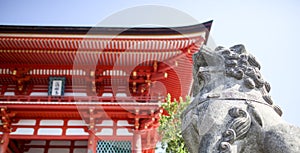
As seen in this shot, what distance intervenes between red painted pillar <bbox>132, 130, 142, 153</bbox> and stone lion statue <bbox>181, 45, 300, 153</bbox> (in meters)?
8.67

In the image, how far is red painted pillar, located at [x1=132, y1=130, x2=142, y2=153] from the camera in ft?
35.8

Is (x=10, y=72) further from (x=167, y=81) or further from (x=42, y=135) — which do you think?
(x=167, y=81)

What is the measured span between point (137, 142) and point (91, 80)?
274 centimetres

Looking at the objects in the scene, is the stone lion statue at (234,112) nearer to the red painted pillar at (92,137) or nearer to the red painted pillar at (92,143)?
the red painted pillar at (92,137)

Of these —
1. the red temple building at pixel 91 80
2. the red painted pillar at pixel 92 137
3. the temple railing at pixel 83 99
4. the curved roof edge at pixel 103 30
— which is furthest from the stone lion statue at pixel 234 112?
the red painted pillar at pixel 92 137

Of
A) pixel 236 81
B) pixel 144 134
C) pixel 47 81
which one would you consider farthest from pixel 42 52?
pixel 236 81

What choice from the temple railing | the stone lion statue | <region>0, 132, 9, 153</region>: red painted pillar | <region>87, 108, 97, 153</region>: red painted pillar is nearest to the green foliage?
the stone lion statue

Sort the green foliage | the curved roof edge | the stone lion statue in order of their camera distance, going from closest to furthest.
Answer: the stone lion statue < the green foliage < the curved roof edge

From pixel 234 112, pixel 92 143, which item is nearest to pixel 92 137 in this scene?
pixel 92 143

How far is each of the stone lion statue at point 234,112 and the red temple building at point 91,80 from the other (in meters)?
8.26

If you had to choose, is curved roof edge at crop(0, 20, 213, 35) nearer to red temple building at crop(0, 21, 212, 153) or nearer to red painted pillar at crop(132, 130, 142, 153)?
red temple building at crop(0, 21, 212, 153)

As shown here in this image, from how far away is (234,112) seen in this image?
7.00ft

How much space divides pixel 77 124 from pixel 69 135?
0.47 meters

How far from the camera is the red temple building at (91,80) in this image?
11.1 metres
